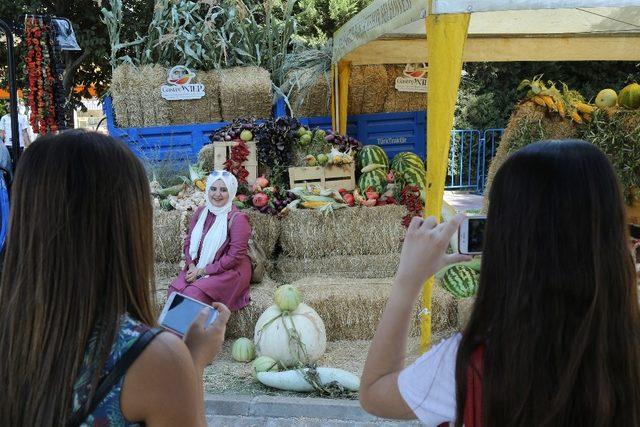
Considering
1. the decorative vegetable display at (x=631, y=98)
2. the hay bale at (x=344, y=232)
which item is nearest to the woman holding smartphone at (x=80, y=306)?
the hay bale at (x=344, y=232)

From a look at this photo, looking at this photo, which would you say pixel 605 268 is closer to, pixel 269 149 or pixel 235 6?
pixel 269 149

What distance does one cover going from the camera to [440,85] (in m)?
3.79

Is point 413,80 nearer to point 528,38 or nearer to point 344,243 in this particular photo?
point 528,38

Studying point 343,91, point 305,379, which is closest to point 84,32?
point 343,91

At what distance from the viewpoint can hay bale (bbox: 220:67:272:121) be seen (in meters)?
7.95

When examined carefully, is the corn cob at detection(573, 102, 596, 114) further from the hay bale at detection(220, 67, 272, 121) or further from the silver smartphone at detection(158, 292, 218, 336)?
the silver smartphone at detection(158, 292, 218, 336)

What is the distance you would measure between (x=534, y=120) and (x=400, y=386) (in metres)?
5.62

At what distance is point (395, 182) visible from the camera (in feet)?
21.4

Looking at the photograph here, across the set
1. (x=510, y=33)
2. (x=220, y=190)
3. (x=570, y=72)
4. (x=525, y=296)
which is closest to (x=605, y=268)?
(x=525, y=296)

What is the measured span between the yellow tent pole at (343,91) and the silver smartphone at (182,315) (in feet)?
21.4

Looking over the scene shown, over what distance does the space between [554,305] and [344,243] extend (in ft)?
16.4

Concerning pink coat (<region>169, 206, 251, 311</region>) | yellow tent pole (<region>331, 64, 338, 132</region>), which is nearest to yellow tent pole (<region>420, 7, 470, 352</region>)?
pink coat (<region>169, 206, 251, 311</region>)

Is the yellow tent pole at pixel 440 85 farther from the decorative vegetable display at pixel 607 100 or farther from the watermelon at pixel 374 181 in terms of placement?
the decorative vegetable display at pixel 607 100

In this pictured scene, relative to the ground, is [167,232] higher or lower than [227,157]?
lower
